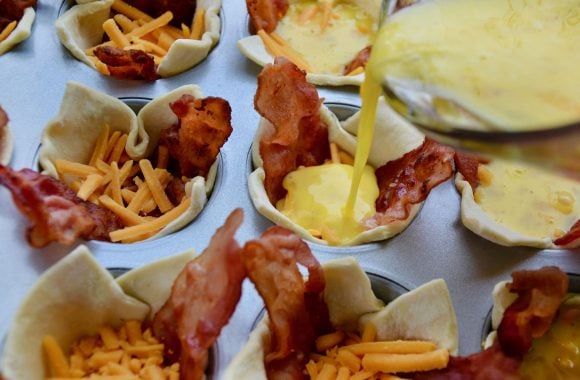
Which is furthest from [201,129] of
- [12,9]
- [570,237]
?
[570,237]

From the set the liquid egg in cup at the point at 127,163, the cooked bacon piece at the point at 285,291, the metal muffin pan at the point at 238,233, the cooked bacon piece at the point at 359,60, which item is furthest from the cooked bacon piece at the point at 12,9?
the cooked bacon piece at the point at 285,291

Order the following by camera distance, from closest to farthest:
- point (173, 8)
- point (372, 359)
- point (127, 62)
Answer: point (372, 359)
point (127, 62)
point (173, 8)

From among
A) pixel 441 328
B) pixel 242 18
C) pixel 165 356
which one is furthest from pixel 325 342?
pixel 242 18

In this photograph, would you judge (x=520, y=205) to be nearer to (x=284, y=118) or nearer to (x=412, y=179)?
(x=412, y=179)

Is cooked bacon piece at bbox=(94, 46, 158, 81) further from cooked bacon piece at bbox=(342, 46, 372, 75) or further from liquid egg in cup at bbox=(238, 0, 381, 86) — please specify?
cooked bacon piece at bbox=(342, 46, 372, 75)

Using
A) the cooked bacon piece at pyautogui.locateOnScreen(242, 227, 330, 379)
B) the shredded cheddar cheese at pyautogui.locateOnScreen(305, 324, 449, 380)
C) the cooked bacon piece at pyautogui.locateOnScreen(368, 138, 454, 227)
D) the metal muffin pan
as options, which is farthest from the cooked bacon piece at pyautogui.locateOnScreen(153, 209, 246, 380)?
the cooked bacon piece at pyautogui.locateOnScreen(368, 138, 454, 227)

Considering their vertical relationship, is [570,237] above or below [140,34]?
below
